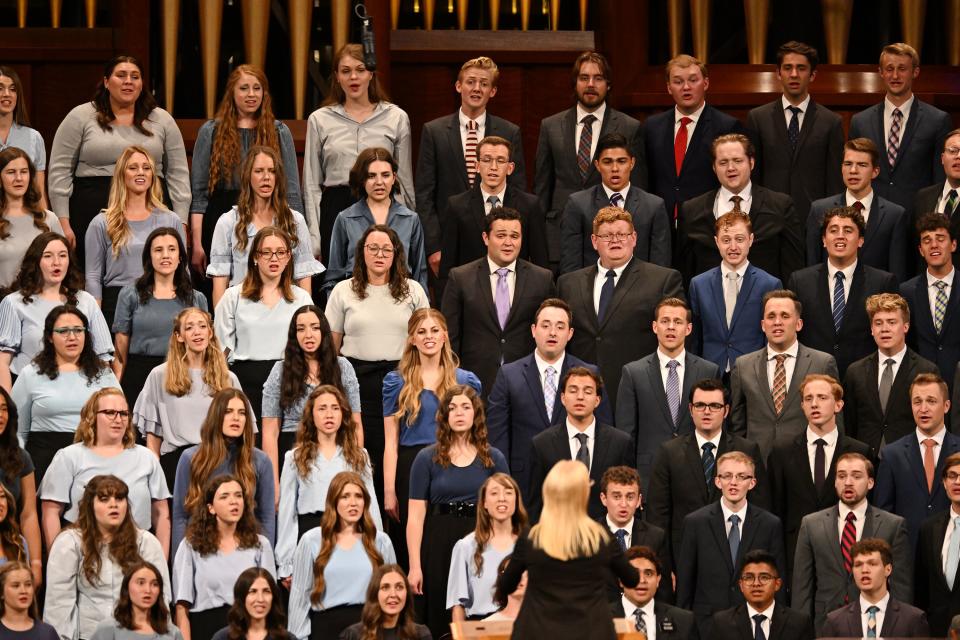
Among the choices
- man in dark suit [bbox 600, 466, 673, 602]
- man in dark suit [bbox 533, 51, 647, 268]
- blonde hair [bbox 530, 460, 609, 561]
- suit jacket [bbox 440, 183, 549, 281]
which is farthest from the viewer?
man in dark suit [bbox 533, 51, 647, 268]

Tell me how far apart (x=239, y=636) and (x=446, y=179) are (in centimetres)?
271

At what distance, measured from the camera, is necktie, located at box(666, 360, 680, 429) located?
7203 millimetres

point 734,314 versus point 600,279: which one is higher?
point 600,279

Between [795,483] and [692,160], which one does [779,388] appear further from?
[692,160]

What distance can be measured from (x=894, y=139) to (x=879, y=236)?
673 mm

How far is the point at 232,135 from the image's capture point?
8070mm

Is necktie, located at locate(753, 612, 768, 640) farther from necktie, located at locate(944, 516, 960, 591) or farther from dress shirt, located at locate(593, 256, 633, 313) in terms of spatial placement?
dress shirt, located at locate(593, 256, 633, 313)

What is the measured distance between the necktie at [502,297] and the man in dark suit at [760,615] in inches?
59.3

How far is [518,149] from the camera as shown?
8.20m

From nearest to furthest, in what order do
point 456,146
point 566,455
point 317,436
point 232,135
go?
1. point 317,436
2. point 566,455
3. point 232,135
4. point 456,146

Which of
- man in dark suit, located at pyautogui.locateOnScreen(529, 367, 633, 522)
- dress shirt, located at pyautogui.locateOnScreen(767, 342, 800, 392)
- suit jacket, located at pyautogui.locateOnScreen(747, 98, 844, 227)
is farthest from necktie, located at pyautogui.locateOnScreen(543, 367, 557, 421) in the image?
suit jacket, located at pyautogui.locateOnScreen(747, 98, 844, 227)

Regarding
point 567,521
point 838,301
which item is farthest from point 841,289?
point 567,521

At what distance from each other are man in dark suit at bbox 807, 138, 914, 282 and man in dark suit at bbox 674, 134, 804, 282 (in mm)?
100

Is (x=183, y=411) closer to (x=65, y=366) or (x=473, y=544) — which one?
(x=65, y=366)
